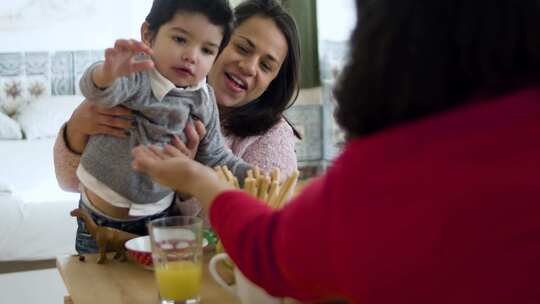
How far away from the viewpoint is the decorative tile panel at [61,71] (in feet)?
15.1

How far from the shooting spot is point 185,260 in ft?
3.32

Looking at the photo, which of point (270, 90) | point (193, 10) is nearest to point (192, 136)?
point (193, 10)

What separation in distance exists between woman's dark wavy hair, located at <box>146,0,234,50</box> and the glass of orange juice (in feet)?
1.57

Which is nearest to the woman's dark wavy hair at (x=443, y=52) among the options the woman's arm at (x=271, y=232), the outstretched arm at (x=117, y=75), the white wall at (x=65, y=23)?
the woman's arm at (x=271, y=232)

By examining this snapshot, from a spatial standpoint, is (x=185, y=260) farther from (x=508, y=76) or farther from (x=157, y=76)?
(x=508, y=76)

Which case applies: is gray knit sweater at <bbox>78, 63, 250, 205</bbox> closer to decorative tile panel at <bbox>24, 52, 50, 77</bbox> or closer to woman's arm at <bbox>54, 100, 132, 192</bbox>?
woman's arm at <bbox>54, 100, 132, 192</bbox>

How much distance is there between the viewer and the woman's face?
1755 millimetres

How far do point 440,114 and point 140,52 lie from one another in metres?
0.61

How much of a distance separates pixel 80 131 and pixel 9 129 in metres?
2.92

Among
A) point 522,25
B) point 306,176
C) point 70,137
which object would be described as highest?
point 522,25

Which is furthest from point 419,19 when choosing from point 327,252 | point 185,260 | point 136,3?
point 136,3

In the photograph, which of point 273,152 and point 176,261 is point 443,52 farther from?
point 273,152

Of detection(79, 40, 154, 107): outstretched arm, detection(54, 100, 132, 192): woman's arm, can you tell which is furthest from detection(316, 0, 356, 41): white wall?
detection(79, 40, 154, 107): outstretched arm

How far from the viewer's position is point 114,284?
44.6 inches
